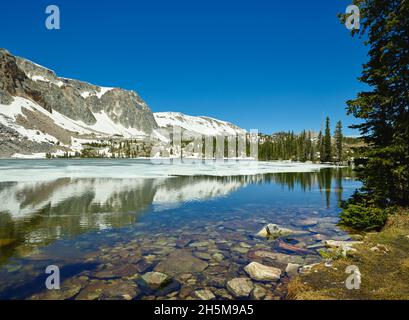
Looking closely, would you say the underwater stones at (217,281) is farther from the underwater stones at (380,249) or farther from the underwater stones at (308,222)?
the underwater stones at (308,222)

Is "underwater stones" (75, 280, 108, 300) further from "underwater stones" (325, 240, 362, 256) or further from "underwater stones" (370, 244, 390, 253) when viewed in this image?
"underwater stones" (370, 244, 390, 253)

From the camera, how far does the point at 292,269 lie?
850 cm

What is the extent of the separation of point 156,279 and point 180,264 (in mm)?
1450

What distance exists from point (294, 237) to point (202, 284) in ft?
20.6

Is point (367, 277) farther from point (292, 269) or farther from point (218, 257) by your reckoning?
point (218, 257)

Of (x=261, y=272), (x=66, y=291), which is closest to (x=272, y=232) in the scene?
(x=261, y=272)

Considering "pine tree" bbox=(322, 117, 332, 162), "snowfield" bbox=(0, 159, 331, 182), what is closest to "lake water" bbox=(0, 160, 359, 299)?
"snowfield" bbox=(0, 159, 331, 182)

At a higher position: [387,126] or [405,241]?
[387,126]

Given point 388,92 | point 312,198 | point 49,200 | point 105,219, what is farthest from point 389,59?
point 49,200

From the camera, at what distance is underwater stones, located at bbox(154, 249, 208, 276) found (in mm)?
8688

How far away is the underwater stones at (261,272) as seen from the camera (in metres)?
7.94

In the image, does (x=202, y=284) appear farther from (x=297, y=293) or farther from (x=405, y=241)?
(x=405, y=241)

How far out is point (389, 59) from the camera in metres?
12.5
